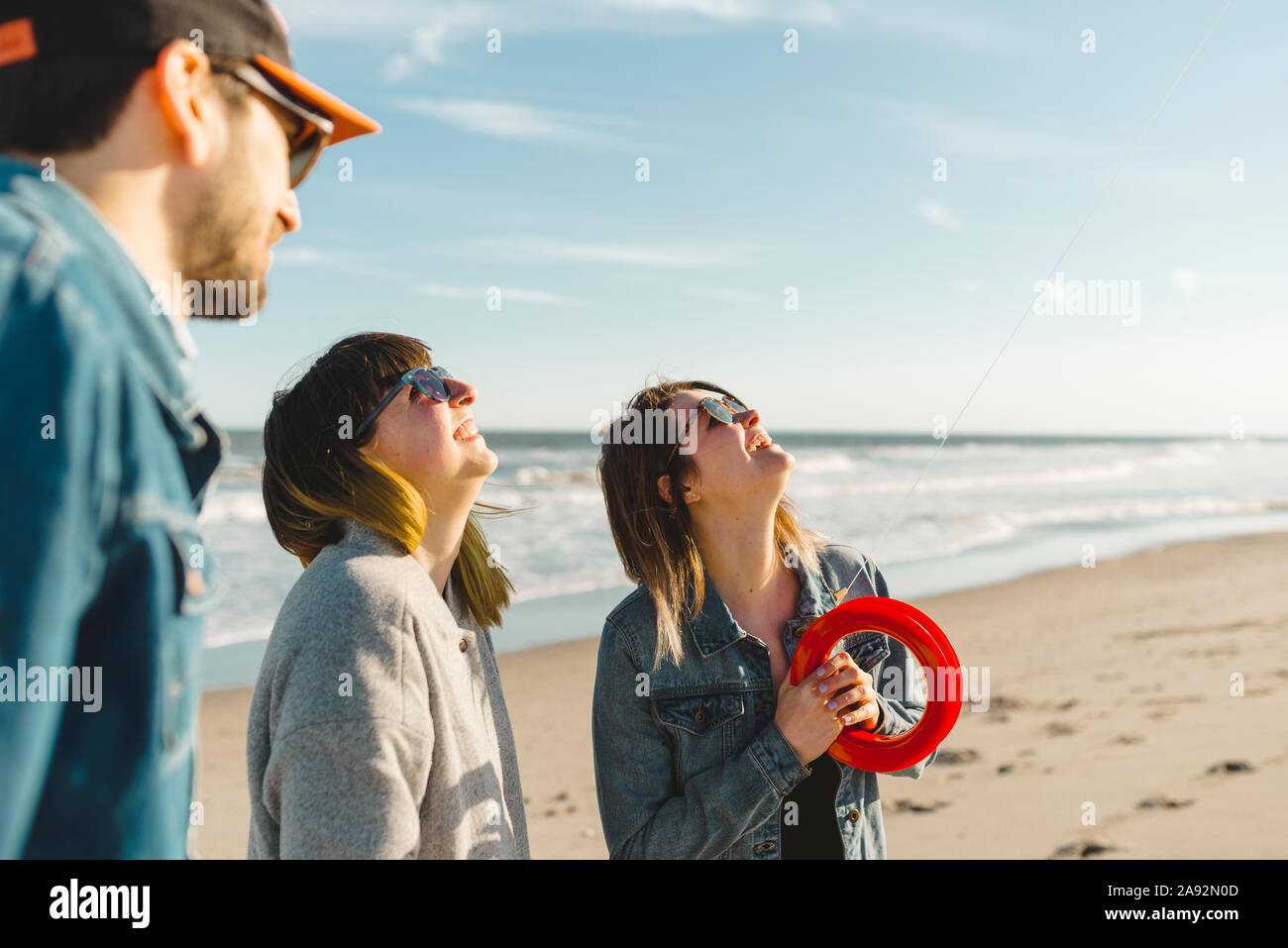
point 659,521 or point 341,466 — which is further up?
point 341,466

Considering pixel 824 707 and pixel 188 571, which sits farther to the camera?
pixel 824 707

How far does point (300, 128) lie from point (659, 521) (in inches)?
65.7

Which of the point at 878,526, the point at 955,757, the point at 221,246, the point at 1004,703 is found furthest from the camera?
the point at 878,526

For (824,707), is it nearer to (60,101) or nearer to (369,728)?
(369,728)

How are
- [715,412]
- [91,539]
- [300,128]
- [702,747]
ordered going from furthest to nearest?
1. [715,412]
2. [702,747]
3. [300,128]
4. [91,539]

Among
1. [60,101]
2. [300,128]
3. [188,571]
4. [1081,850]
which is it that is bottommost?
[1081,850]

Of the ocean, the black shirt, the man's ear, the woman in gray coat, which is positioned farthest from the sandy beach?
the man's ear

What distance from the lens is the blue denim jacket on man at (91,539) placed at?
2.53 feet

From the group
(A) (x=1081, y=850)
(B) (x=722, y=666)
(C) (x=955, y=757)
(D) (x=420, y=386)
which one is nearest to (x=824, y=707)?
(B) (x=722, y=666)

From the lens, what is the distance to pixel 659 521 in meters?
2.75

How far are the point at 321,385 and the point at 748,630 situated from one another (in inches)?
52.6

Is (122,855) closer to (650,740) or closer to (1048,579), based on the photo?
(650,740)

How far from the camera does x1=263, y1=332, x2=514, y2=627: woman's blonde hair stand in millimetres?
2137

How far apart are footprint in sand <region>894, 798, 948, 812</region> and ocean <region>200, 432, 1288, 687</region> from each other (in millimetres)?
1423
